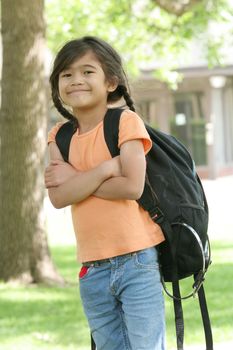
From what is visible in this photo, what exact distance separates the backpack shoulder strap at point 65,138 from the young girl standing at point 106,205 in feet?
0.09

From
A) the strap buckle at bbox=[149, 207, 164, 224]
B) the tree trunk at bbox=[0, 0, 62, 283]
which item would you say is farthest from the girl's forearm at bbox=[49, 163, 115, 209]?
the tree trunk at bbox=[0, 0, 62, 283]

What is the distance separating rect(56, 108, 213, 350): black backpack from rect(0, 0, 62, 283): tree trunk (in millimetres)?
5791

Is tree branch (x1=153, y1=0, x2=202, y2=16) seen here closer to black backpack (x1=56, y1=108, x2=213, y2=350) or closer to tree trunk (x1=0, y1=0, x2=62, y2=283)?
tree trunk (x1=0, y1=0, x2=62, y2=283)

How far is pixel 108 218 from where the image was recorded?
3.77 m

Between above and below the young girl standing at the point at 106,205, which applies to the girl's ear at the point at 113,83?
above

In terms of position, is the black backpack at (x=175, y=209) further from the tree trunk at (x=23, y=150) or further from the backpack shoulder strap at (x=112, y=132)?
the tree trunk at (x=23, y=150)

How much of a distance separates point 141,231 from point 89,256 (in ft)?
0.75

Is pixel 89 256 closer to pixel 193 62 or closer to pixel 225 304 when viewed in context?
pixel 225 304

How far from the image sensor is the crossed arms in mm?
3719

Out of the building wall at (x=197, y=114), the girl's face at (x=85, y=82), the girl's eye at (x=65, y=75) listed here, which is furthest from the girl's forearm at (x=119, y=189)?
the building wall at (x=197, y=114)

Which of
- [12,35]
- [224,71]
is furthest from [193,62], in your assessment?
[12,35]

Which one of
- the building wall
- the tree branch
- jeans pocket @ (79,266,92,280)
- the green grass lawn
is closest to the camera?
jeans pocket @ (79,266,92,280)

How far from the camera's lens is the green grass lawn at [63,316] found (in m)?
6.70

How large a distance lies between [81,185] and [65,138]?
263mm
